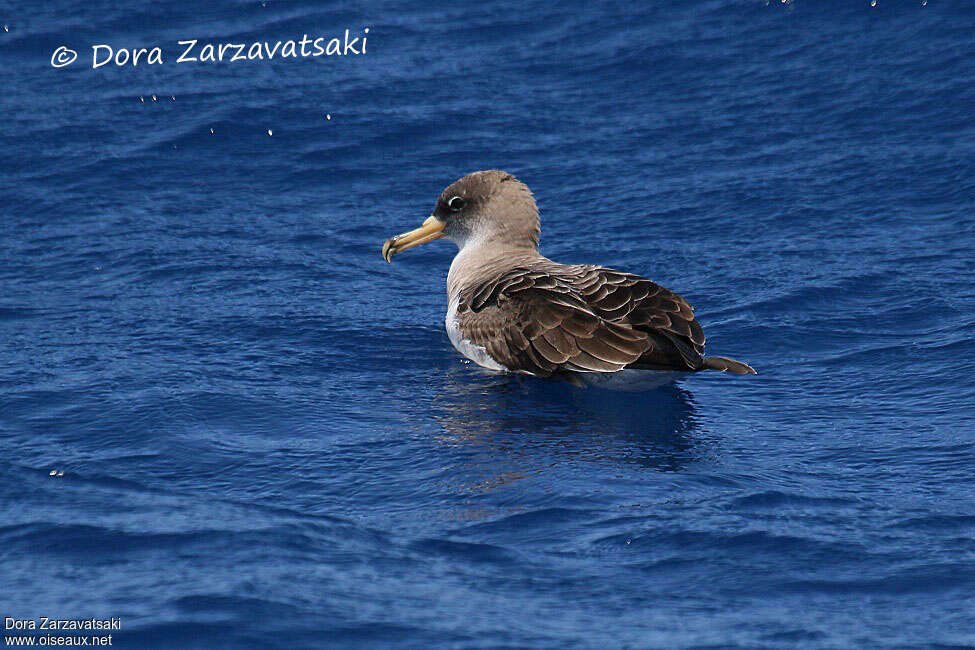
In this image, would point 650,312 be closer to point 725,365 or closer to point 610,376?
point 610,376

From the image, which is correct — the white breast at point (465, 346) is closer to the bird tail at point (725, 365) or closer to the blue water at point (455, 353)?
the blue water at point (455, 353)

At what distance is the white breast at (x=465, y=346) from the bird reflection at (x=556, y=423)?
117 millimetres

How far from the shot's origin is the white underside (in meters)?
9.68

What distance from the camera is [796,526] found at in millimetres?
7496

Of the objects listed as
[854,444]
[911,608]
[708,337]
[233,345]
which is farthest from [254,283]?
[911,608]

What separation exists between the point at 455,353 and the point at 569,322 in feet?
5.35

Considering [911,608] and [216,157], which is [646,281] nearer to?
[911,608]

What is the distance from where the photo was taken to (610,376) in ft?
32.0

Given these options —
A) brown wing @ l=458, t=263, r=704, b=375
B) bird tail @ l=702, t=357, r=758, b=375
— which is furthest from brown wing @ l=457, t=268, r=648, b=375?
bird tail @ l=702, t=357, r=758, b=375

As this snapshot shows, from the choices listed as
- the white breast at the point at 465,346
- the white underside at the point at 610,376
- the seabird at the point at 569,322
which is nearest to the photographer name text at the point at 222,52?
the seabird at the point at 569,322

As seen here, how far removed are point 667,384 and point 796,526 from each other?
9.81 feet

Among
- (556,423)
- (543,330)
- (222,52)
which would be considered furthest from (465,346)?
(222,52)

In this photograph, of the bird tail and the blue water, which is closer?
the blue water

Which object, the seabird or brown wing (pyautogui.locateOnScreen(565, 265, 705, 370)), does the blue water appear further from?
brown wing (pyautogui.locateOnScreen(565, 265, 705, 370))
